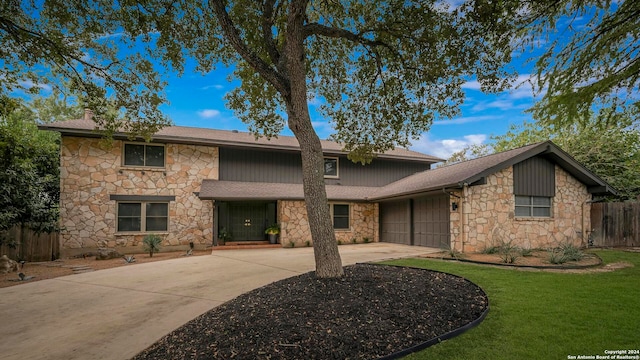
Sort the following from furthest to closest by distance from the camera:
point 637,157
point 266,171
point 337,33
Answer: point 637,157, point 266,171, point 337,33

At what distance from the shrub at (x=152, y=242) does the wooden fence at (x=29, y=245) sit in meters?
2.84

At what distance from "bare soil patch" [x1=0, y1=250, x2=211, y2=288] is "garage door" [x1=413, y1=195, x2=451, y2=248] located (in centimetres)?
946

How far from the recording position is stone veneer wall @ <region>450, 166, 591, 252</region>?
36.4 ft

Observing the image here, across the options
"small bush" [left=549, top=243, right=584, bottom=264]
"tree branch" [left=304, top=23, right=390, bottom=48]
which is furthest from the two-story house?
"tree branch" [left=304, top=23, right=390, bottom=48]

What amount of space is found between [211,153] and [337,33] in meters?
9.56

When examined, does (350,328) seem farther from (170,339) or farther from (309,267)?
(309,267)

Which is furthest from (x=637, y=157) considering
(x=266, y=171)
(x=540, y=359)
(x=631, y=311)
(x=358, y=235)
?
(x=540, y=359)

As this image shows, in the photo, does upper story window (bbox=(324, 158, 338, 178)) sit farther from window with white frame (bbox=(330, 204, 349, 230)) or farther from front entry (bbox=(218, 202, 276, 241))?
front entry (bbox=(218, 202, 276, 241))

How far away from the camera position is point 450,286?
18.2ft

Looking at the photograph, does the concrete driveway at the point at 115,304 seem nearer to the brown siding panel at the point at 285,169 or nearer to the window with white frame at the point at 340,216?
the window with white frame at the point at 340,216

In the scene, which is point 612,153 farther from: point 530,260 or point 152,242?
point 152,242

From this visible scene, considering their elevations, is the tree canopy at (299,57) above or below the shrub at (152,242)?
above

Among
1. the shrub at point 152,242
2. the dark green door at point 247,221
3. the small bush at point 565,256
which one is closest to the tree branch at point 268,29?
the small bush at point 565,256

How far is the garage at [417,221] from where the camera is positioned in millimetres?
12511
